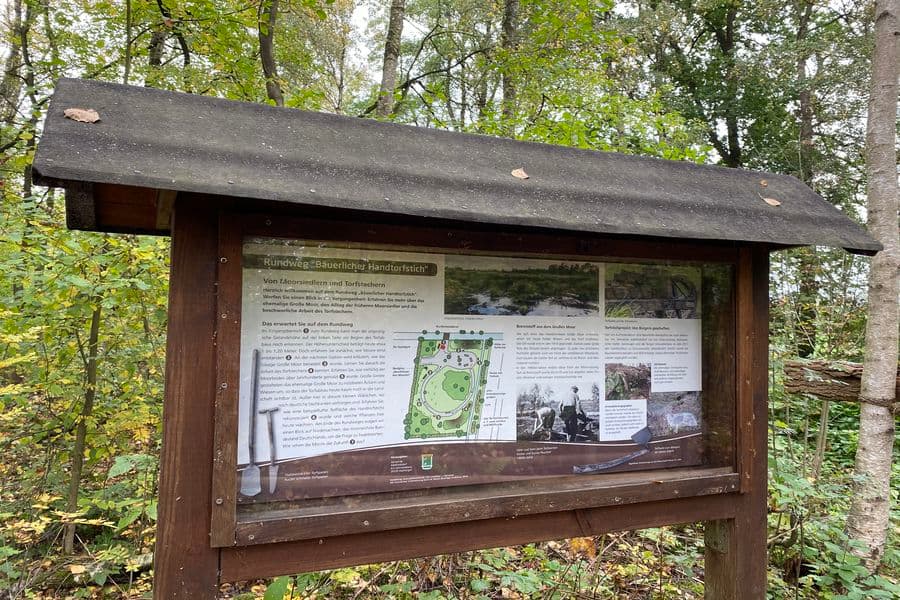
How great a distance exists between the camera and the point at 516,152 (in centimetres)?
196

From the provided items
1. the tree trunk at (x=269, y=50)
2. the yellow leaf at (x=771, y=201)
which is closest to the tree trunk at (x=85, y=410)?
Answer: the tree trunk at (x=269, y=50)

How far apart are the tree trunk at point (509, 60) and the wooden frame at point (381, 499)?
424 cm

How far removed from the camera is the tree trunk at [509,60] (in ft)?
21.8

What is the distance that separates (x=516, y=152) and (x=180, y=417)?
1.46m

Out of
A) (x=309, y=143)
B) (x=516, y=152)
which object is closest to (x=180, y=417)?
(x=309, y=143)

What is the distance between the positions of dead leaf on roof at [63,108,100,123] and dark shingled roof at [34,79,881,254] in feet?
0.06

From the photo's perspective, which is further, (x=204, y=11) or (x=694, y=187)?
(x=204, y=11)

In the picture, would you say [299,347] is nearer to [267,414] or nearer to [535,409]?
Result: [267,414]

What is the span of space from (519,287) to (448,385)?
1.47ft

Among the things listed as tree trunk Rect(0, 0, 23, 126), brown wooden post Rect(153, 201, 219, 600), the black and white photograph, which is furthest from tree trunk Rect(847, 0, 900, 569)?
tree trunk Rect(0, 0, 23, 126)

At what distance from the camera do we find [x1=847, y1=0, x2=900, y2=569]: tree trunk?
3600mm

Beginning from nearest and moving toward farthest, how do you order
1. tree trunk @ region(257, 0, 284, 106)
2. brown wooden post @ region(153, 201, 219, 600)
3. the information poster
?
1. brown wooden post @ region(153, 201, 219, 600)
2. the information poster
3. tree trunk @ region(257, 0, 284, 106)

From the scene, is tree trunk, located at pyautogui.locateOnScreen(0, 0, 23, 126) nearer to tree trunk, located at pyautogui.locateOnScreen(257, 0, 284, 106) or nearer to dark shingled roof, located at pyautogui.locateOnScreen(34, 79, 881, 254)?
tree trunk, located at pyautogui.locateOnScreen(257, 0, 284, 106)

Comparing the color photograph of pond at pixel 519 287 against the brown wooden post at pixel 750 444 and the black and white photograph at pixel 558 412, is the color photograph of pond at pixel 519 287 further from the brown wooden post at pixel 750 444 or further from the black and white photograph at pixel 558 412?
the brown wooden post at pixel 750 444
